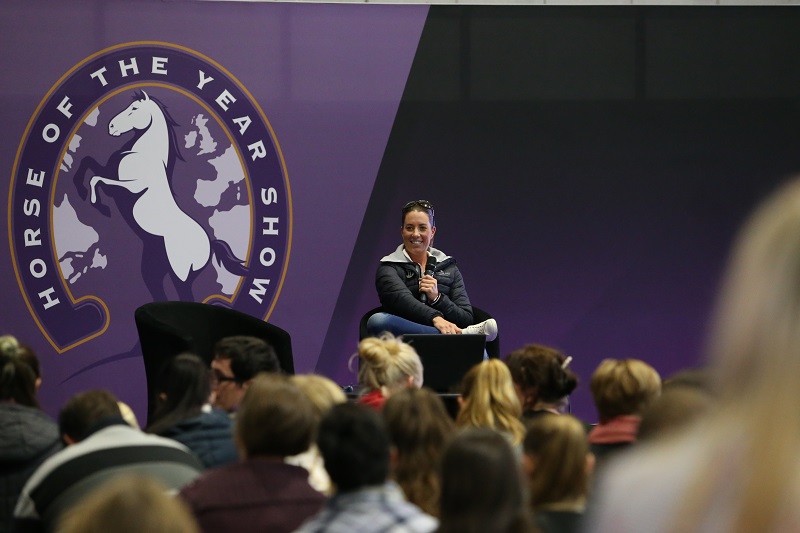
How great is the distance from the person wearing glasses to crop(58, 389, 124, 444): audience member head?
9.14 feet

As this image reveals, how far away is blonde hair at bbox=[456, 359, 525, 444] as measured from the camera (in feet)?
11.3

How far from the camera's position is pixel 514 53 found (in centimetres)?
738

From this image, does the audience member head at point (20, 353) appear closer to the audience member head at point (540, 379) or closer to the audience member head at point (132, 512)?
the audience member head at point (540, 379)

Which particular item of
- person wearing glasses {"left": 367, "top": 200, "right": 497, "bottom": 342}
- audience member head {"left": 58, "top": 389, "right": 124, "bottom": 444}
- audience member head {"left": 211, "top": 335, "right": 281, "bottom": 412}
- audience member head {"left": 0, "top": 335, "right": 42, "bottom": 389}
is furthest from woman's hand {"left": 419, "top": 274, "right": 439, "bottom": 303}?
audience member head {"left": 58, "top": 389, "right": 124, "bottom": 444}

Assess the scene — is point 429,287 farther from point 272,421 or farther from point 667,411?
point 667,411

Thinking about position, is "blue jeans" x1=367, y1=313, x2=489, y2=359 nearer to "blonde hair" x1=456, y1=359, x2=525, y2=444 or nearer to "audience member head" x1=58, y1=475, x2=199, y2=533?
"blonde hair" x1=456, y1=359, x2=525, y2=444

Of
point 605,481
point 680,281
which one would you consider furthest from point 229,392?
point 680,281

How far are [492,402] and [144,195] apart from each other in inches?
167

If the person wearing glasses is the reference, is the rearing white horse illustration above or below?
above

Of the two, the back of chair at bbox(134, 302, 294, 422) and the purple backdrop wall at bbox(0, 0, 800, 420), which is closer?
the back of chair at bbox(134, 302, 294, 422)

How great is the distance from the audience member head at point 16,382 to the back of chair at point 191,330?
65.0 inches

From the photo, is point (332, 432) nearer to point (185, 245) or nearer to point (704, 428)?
point (704, 428)

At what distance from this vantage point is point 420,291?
6125mm

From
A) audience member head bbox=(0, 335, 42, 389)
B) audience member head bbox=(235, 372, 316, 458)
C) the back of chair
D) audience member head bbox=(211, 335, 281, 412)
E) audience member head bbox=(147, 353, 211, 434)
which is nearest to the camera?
audience member head bbox=(235, 372, 316, 458)
